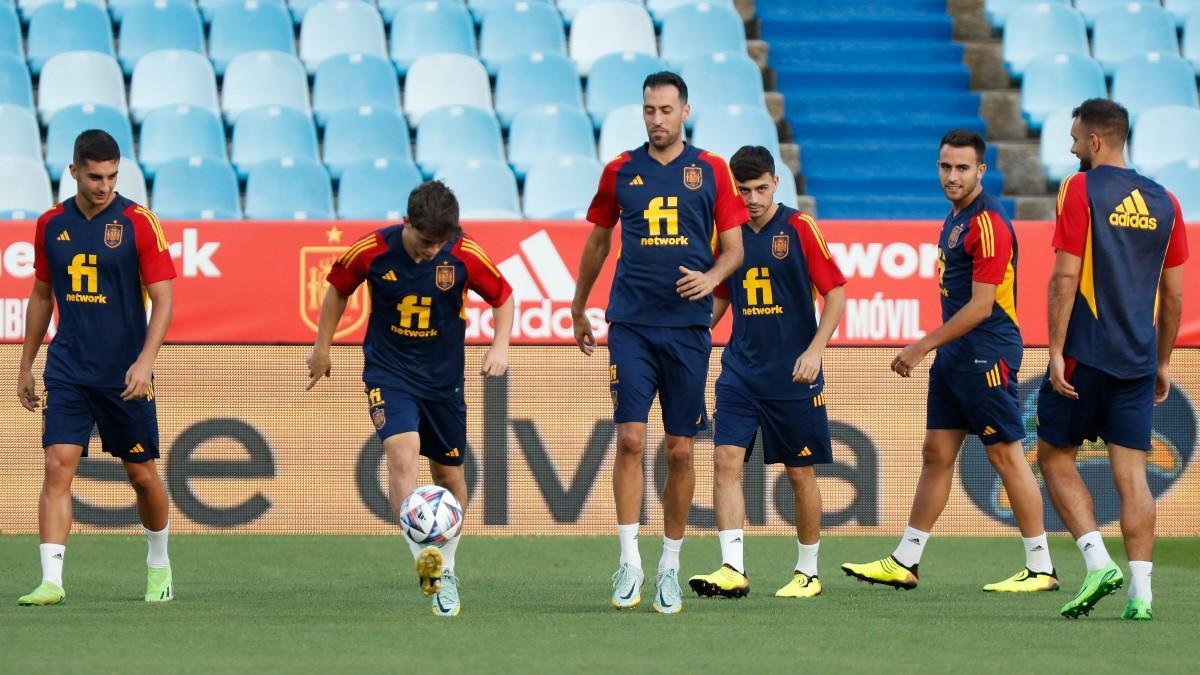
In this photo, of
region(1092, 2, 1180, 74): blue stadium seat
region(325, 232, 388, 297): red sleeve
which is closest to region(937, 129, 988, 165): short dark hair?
region(325, 232, 388, 297): red sleeve

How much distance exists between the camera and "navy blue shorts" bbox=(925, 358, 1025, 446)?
854 centimetres

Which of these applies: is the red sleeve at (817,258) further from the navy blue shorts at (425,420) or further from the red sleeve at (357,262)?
the red sleeve at (357,262)

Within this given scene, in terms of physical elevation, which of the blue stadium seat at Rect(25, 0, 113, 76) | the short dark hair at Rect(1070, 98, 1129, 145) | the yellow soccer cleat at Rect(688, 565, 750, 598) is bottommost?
the yellow soccer cleat at Rect(688, 565, 750, 598)

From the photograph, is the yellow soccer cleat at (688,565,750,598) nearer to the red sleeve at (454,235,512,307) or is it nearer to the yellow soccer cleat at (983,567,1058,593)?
the yellow soccer cleat at (983,567,1058,593)

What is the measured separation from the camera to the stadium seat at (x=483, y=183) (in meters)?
13.1

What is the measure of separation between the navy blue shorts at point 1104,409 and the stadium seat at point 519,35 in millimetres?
8328

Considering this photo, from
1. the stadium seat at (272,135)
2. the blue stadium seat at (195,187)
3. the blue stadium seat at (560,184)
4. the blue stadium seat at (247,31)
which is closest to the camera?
the blue stadium seat at (195,187)

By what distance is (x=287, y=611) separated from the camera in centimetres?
758

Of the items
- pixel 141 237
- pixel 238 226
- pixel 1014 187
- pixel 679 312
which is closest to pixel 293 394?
pixel 238 226

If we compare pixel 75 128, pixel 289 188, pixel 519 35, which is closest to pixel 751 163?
pixel 289 188

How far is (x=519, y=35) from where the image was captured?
15211mm

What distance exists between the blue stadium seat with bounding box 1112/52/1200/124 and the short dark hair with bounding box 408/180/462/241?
9.64m

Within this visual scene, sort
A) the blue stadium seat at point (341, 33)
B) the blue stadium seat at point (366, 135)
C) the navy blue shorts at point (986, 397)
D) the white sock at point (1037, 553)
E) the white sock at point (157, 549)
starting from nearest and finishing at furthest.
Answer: the white sock at point (157, 549) → the navy blue shorts at point (986, 397) → the white sock at point (1037, 553) → the blue stadium seat at point (366, 135) → the blue stadium seat at point (341, 33)

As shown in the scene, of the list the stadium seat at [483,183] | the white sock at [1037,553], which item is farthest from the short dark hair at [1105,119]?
the stadium seat at [483,183]
